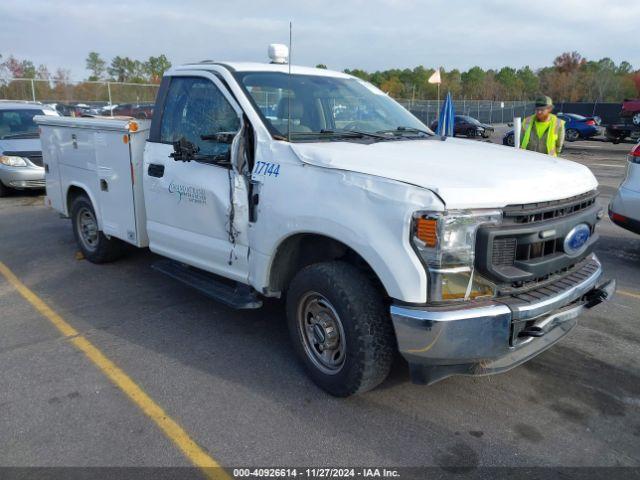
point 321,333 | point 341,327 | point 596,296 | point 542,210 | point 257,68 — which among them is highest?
point 257,68

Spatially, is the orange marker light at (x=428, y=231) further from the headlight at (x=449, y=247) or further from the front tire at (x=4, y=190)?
the front tire at (x=4, y=190)

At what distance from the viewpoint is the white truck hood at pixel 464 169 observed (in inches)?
113

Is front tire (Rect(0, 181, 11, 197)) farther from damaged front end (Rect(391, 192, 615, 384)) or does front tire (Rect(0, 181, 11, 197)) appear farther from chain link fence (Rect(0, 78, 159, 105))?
chain link fence (Rect(0, 78, 159, 105))

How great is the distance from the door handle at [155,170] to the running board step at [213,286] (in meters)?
0.82

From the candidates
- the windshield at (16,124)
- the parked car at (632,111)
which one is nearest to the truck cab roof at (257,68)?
the windshield at (16,124)

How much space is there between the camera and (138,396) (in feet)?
11.6

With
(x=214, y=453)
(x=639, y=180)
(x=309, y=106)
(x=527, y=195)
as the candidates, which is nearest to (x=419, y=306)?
(x=527, y=195)

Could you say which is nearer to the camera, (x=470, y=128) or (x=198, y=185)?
(x=198, y=185)

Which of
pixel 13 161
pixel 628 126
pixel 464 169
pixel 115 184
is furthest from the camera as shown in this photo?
pixel 628 126

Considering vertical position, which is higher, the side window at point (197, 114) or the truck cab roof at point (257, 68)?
the truck cab roof at point (257, 68)

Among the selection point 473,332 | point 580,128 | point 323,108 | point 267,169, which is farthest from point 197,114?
point 580,128

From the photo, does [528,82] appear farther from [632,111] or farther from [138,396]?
[138,396]

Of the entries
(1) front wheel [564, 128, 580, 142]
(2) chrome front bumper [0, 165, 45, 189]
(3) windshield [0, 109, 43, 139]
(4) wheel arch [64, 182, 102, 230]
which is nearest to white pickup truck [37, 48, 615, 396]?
(4) wheel arch [64, 182, 102, 230]

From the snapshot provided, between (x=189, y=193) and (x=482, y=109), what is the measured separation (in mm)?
45887
